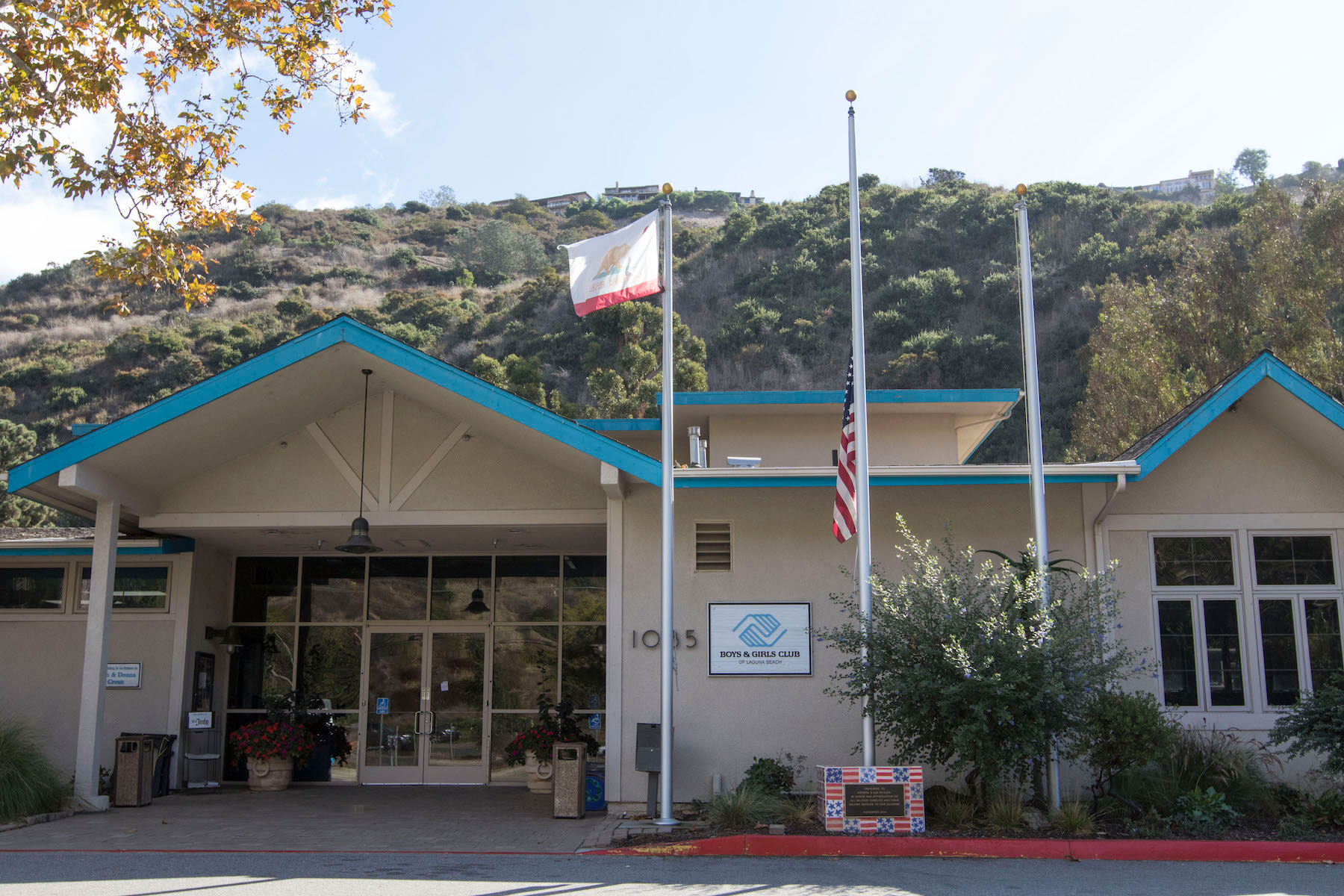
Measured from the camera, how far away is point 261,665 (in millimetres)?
15875

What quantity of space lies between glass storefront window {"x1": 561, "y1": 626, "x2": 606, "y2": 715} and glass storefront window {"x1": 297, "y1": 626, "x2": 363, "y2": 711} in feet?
9.71

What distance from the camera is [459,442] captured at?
1278 centimetres

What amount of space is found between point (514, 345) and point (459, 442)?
98.9 feet

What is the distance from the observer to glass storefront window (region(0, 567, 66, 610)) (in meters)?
14.6

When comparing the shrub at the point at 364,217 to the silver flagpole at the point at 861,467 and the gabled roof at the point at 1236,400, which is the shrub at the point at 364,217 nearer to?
the silver flagpole at the point at 861,467

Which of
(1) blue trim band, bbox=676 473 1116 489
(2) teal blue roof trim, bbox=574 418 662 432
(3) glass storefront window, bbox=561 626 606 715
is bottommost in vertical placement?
(3) glass storefront window, bbox=561 626 606 715

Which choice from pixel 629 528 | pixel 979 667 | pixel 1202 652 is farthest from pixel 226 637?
pixel 1202 652

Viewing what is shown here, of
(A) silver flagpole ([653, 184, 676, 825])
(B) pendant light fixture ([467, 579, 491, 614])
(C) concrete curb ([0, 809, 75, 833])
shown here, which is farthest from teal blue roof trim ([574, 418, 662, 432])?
(C) concrete curb ([0, 809, 75, 833])

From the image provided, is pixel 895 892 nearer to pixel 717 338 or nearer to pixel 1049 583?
pixel 1049 583

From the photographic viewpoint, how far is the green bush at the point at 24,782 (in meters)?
10.9

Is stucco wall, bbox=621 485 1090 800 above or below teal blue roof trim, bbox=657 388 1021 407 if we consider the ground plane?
below

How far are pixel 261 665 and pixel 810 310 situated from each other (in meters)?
32.2

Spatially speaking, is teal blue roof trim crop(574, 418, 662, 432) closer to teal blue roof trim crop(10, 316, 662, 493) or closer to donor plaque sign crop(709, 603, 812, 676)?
donor plaque sign crop(709, 603, 812, 676)

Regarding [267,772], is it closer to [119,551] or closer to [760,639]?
[119,551]
